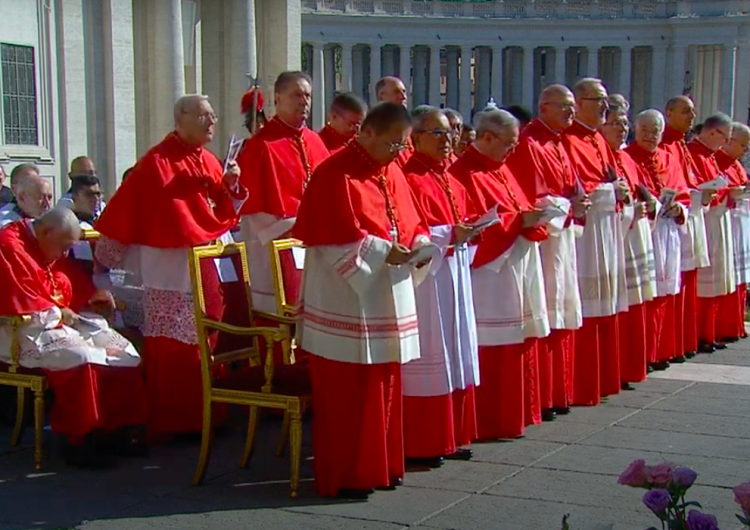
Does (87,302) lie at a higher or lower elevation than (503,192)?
lower

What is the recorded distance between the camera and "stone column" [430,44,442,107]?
55287 millimetres

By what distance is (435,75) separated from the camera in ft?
186

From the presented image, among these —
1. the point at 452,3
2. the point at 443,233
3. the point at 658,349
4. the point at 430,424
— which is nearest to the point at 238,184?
the point at 443,233

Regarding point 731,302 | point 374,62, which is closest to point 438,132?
point 731,302

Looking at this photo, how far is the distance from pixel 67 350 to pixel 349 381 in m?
1.62

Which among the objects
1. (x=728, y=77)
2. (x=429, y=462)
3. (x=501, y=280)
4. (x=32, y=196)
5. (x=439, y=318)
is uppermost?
(x=728, y=77)

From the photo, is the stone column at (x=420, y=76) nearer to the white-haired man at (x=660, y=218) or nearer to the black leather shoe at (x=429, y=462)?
Answer: the white-haired man at (x=660, y=218)

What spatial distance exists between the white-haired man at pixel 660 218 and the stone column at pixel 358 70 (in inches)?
1812

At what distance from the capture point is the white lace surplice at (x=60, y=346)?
6.23 metres

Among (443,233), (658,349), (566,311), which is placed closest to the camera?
(443,233)

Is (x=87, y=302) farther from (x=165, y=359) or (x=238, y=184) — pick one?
(x=238, y=184)

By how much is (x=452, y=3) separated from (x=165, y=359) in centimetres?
5068

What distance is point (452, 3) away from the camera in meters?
55.7

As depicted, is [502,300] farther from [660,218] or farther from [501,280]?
[660,218]
